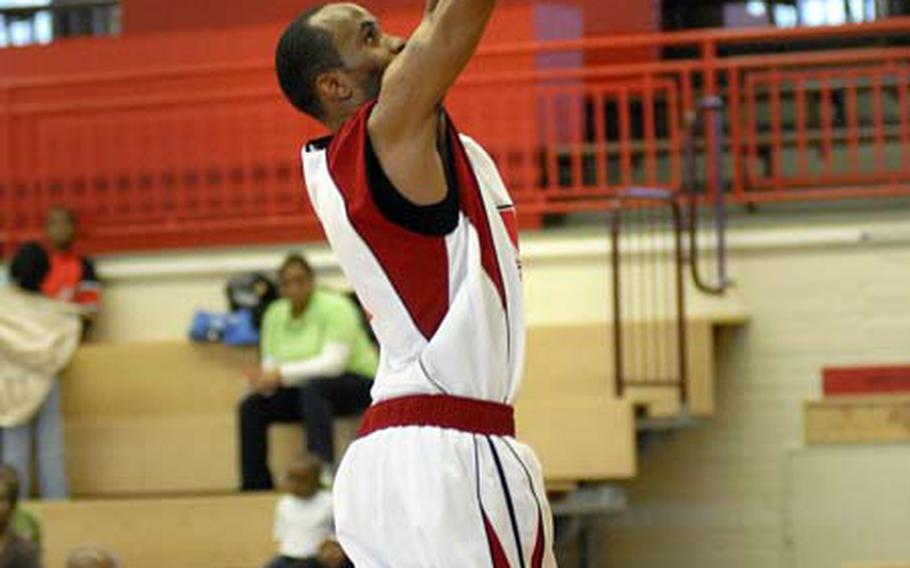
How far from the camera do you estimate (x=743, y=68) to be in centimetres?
1009

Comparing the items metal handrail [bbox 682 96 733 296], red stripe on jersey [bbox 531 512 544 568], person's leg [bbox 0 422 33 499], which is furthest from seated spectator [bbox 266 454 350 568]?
red stripe on jersey [bbox 531 512 544 568]

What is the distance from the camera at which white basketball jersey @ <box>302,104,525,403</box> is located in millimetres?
3877

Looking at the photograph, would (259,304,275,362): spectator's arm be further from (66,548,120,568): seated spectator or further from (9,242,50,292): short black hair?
(66,548,120,568): seated spectator

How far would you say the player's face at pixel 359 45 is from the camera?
396cm

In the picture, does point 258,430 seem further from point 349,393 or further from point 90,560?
point 90,560

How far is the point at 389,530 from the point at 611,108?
651 cm

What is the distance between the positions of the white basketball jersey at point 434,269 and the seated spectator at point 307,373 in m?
4.91

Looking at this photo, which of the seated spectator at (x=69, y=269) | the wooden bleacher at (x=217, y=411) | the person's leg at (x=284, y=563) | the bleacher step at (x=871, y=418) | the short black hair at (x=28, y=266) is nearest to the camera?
the person's leg at (x=284, y=563)

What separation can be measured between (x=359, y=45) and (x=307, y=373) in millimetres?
5034

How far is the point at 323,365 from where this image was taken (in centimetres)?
891

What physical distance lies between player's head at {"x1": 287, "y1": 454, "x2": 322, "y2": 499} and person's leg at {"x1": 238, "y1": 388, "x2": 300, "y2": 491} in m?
0.65

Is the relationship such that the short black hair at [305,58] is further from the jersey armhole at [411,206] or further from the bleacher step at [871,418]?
the bleacher step at [871,418]

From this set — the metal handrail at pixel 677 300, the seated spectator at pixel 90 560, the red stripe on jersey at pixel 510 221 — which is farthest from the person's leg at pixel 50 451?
the red stripe on jersey at pixel 510 221

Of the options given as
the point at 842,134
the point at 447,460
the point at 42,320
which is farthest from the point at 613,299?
the point at 447,460
